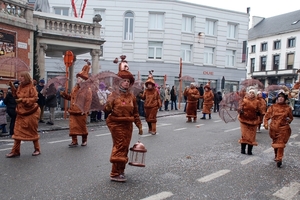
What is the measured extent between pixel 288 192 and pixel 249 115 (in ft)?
8.32

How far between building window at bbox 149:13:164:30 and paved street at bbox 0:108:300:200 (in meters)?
19.7

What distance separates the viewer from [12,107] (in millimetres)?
9055

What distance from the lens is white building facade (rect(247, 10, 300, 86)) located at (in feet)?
141

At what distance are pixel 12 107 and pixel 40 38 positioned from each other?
18.5 feet

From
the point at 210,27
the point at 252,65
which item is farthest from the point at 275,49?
the point at 210,27

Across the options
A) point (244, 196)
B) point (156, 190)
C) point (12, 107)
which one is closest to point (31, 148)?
point (12, 107)

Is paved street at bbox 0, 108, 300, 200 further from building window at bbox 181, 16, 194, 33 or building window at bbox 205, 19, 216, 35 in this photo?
building window at bbox 205, 19, 216, 35

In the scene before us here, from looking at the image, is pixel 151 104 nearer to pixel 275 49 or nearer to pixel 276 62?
pixel 276 62

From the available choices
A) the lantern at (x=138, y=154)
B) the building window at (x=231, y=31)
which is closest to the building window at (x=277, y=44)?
the building window at (x=231, y=31)

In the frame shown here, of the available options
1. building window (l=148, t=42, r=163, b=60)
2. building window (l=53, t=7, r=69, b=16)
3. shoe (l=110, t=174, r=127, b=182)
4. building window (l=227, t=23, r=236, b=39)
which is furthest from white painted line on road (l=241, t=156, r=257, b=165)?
building window (l=227, t=23, r=236, b=39)

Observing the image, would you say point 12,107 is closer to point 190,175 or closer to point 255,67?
point 190,175

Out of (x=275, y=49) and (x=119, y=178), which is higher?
(x=275, y=49)

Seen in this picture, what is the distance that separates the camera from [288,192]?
494 centimetres

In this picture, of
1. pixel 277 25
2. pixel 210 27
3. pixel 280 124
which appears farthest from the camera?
pixel 277 25
